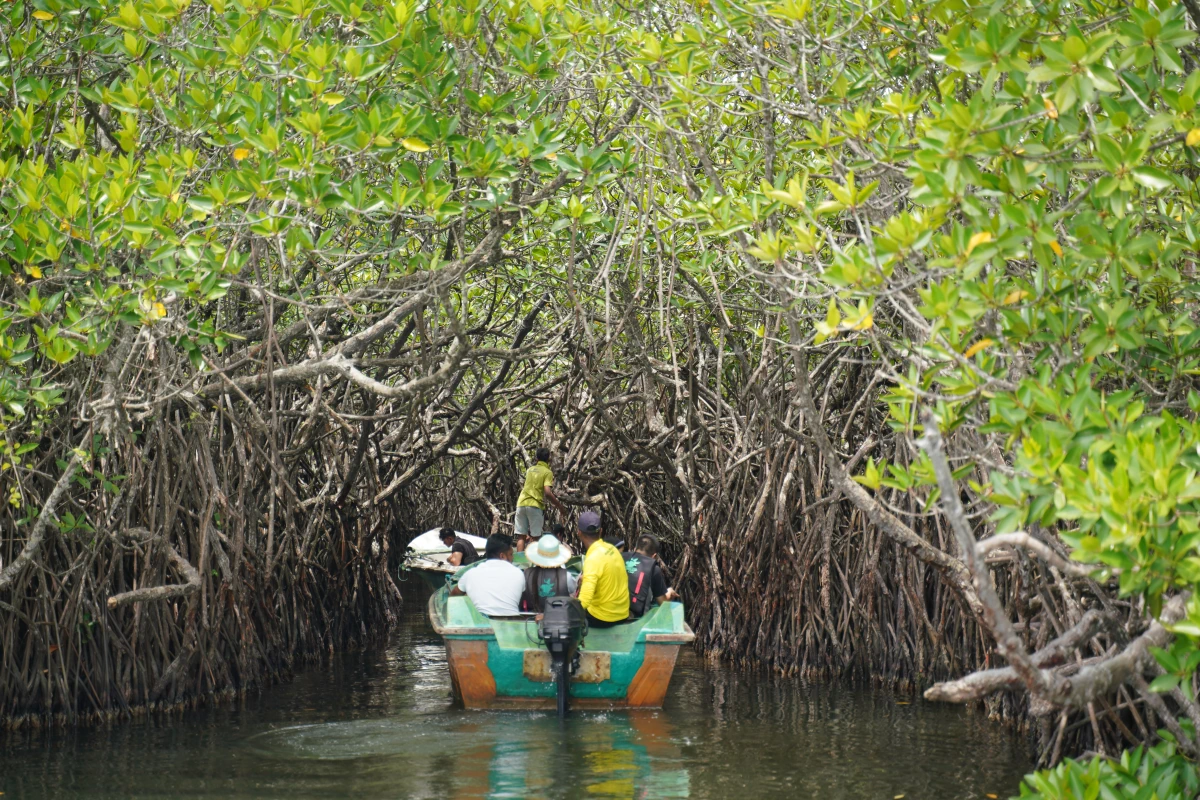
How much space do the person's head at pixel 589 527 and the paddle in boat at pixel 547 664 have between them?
26.5 inches

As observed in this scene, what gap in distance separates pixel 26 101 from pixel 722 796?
15.1 ft

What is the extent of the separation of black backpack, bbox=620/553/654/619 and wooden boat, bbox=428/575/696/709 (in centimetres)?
43

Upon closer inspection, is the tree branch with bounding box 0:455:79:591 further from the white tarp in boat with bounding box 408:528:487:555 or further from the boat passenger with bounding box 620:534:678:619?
the white tarp in boat with bounding box 408:528:487:555

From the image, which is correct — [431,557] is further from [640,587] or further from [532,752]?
[532,752]

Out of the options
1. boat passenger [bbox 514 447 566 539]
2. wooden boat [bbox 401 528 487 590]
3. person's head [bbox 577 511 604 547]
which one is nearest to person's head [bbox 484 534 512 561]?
person's head [bbox 577 511 604 547]

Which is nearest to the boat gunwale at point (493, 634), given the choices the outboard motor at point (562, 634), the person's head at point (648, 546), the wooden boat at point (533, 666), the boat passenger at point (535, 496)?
the wooden boat at point (533, 666)

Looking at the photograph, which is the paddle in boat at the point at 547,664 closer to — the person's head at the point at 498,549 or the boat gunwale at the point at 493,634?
the boat gunwale at the point at 493,634

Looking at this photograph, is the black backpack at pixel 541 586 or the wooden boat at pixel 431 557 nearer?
the black backpack at pixel 541 586

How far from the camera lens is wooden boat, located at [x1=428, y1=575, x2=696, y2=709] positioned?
7355 mm

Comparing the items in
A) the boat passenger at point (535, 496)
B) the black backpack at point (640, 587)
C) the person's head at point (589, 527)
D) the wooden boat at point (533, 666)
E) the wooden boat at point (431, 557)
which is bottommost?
the wooden boat at point (533, 666)

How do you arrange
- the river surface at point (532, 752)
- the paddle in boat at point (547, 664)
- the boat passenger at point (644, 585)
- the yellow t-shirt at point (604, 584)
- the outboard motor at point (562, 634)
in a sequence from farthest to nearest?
1. the boat passenger at point (644, 585)
2. the yellow t-shirt at point (604, 584)
3. the paddle in boat at point (547, 664)
4. the outboard motor at point (562, 634)
5. the river surface at point (532, 752)

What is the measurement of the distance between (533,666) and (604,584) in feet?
2.17

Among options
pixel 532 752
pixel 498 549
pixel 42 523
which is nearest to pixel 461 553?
pixel 498 549

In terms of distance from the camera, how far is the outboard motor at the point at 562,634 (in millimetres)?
7066
